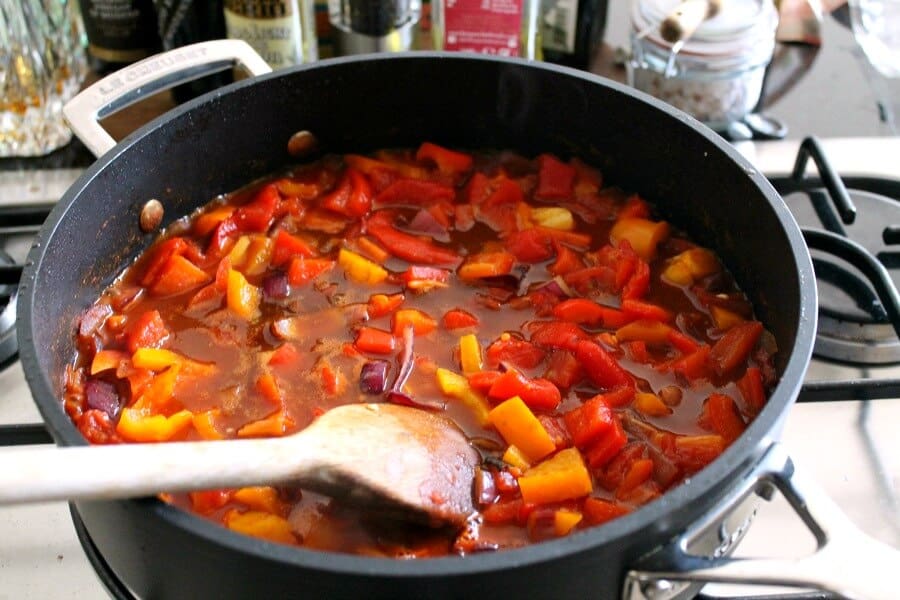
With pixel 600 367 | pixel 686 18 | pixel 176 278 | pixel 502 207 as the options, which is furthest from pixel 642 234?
pixel 176 278

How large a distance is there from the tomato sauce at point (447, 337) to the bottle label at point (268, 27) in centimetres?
39

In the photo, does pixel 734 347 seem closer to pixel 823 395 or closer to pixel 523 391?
pixel 823 395

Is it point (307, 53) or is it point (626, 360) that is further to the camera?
point (307, 53)

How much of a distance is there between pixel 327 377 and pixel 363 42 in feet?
3.60

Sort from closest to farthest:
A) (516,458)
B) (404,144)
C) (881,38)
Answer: (516,458) < (404,144) < (881,38)

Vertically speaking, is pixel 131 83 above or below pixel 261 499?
above

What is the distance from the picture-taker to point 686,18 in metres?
2.17

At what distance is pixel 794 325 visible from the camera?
129 centimetres

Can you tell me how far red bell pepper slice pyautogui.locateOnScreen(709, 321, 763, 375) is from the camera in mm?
1616

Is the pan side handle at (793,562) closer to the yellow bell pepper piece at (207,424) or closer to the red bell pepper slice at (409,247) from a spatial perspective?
the yellow bell pepper piece at (207,424)

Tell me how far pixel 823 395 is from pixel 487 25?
1.22 meters

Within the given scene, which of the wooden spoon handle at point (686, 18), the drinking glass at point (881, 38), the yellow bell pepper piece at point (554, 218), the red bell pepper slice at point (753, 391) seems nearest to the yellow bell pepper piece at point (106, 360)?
the yellow bell pepper piece at point (554, 218)

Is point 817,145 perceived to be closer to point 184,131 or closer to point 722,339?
point 722,339

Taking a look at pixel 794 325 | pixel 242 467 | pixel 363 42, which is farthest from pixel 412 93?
pixel 242 467
